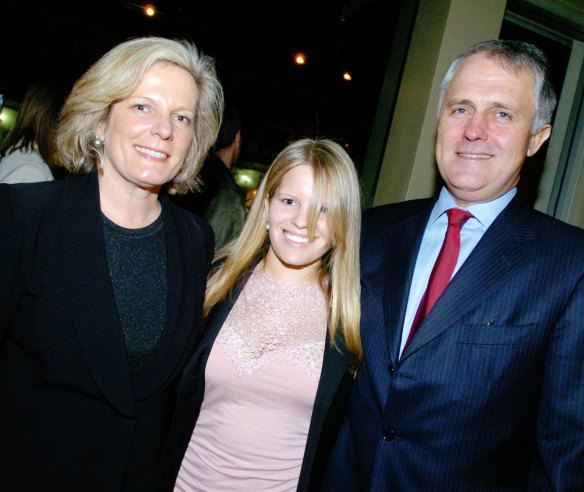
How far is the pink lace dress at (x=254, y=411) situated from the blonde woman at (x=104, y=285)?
168mm

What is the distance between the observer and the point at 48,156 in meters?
2.73

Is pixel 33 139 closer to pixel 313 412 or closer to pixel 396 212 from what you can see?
pixel 396 212

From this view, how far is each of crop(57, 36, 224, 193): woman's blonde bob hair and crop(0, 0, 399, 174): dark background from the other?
142cm

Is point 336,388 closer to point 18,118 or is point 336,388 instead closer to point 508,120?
point 508,120

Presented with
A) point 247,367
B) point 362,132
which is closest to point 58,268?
point 247,367

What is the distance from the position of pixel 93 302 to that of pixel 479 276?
1.29 meters

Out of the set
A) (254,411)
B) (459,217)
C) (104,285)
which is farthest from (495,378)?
(104,285)

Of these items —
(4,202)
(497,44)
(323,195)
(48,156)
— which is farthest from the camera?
(48,156)

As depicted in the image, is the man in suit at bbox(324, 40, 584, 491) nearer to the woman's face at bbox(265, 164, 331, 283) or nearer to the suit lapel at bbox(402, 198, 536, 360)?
the suit lapel at bbox(402, 198, 536, 360)

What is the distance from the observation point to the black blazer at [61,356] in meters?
1.38

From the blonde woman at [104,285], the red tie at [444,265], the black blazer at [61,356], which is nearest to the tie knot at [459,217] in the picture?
the red tie at [444,265]

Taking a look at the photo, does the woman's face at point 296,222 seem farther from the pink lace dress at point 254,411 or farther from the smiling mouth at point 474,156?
the smiling mouth at point 474,156

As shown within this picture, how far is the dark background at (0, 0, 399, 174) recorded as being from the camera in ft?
13.2

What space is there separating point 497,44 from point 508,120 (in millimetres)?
307
